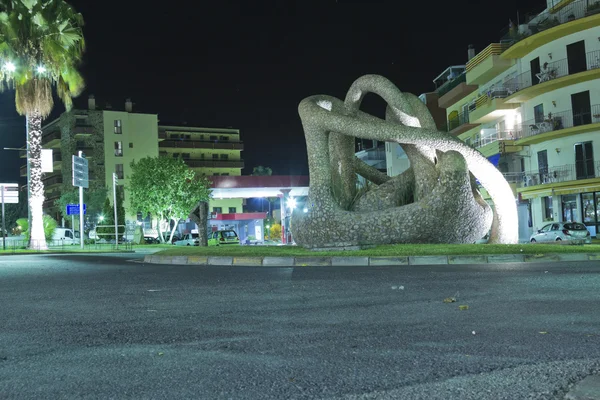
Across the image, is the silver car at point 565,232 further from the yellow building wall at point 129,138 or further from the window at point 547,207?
the yellow building wall at point 129,138

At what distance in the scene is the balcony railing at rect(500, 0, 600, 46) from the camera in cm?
3616

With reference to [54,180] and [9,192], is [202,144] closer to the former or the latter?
[54,180]

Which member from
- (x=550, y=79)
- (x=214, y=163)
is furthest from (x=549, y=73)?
(x=214, y=163)

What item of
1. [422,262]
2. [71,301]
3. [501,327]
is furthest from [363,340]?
[422,262]

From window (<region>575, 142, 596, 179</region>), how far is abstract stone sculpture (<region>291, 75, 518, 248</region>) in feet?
57.0

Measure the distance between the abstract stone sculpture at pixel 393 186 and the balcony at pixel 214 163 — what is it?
69.0 metres

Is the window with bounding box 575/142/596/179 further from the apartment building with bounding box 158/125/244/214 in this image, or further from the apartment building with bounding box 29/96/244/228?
the apartment building with bounding box 158/125/244/214

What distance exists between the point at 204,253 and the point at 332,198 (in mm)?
4129

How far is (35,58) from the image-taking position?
2994cm

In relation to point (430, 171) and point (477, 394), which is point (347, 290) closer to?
point (477, 394)

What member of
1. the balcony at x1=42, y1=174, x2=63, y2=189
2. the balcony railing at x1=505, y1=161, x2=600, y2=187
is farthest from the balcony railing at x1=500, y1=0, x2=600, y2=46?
the balcony at x1=42, y1=174, x2=63, y2=189

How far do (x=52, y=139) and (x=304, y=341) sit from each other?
83.4 m

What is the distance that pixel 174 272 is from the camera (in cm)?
1447

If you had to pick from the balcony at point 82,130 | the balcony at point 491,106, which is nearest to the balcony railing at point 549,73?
the balcony at point 491,106
